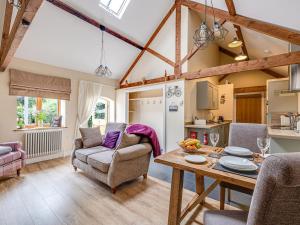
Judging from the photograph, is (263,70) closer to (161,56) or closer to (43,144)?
(161,56)

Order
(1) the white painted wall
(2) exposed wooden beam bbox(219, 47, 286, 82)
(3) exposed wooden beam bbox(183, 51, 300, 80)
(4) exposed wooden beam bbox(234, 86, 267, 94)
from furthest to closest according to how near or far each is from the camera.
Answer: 1. (4) exposed wooden beam bbox(234, 86, 267, 94)
2. (2) exposed wooden beam bbox(219, 47, 286, 82)
3. (1) the white painted wall
4. (3) exposed wooden beam bbox(183, 51, 300, 80)

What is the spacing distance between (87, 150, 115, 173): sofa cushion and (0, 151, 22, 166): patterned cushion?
1.37m

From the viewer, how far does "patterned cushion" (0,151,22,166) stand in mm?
A: 2588

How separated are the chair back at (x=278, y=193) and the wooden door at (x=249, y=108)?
249 inches

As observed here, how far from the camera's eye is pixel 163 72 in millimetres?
4621

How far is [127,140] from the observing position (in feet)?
8.50

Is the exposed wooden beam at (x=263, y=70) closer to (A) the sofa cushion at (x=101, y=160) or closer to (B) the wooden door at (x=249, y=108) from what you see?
(B) the wooden door at (x=249, y=108)

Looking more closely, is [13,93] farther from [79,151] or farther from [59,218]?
[59,218]

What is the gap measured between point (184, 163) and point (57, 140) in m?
3.77

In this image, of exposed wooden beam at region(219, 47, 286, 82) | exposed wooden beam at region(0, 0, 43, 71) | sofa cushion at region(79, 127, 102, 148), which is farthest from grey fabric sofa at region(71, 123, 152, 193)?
exposed wooden beam at region(219, 47, 286, 82)

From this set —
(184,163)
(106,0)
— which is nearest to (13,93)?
(106,0)

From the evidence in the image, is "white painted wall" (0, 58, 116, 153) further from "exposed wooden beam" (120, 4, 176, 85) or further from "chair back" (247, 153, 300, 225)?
"chair back" (247, 153, 300, 225)

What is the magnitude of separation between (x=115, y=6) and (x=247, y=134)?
155 inches

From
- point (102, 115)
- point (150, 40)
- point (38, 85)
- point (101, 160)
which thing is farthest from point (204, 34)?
point (102, 115)
